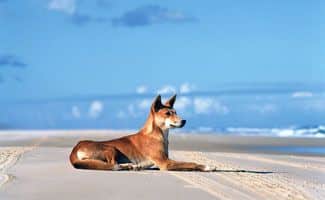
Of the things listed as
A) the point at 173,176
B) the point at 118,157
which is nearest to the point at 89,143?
the point at 118,157

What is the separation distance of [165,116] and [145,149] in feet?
2.49

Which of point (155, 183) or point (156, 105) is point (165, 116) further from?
point (155, 183)

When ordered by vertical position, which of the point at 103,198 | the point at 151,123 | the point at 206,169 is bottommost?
the point at 103,198

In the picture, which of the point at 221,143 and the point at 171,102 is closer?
the point at 171,102

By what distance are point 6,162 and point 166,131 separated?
361cm

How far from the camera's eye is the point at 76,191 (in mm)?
10555

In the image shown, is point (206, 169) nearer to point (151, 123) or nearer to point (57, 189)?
point (151, 123)

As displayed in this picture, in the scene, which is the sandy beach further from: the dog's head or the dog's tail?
the dog's head

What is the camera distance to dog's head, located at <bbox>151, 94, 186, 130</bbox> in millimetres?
14820

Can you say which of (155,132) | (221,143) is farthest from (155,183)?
(221,143)

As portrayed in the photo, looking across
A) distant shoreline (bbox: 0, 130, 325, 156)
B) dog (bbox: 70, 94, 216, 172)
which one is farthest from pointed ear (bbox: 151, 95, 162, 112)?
distant shoreline (bbox: 0, 130, 325, 156)

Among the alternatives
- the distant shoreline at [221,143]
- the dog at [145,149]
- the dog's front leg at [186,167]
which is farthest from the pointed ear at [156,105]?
the distant shoreline at [221,143]

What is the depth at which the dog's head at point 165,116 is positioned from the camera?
48.6ft

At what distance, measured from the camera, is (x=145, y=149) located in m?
14.9
